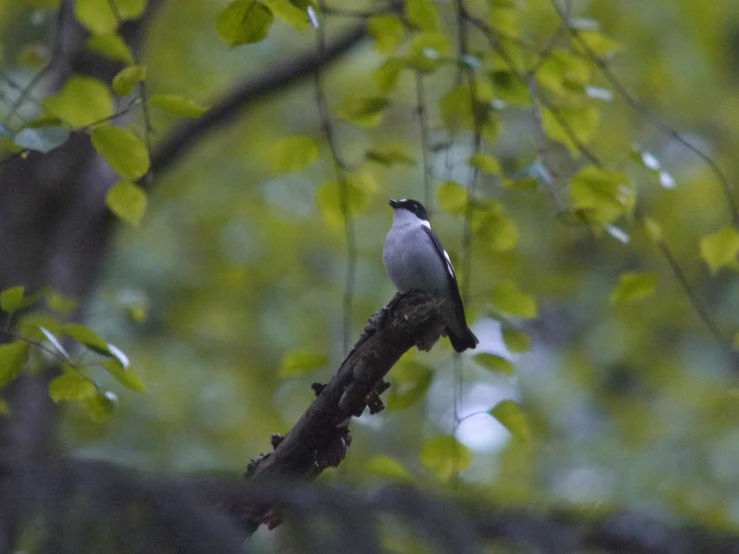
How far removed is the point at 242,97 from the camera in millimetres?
6230

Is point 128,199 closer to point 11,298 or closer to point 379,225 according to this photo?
point 11,298

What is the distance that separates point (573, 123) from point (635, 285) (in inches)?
35.2

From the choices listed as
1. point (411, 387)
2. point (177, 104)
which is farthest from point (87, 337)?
point (411, 387)

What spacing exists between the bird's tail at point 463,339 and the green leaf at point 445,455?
0.69m

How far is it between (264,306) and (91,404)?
5.82m

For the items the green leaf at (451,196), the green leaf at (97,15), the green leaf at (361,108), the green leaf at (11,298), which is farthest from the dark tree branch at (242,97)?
the green leaf at (11,298)

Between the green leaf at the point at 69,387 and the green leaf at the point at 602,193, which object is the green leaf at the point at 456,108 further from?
the green leaf at the point at 69,387

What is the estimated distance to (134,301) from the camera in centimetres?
481

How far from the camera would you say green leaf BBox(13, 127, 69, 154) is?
2.65 m

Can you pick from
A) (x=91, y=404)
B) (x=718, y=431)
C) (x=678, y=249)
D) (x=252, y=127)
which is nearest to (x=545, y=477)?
(x=718, y=431)

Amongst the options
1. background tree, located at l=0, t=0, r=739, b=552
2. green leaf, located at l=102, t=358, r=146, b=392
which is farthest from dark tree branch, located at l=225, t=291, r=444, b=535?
green leaf, located at l=102, t=358, r=146, b=392

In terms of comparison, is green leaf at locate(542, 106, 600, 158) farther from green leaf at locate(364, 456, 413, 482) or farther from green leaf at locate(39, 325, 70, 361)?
green leaf at locate(39, 325, 70, 361)

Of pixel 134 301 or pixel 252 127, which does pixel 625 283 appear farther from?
pixel 252 127

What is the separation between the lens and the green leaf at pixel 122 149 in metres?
2.92
